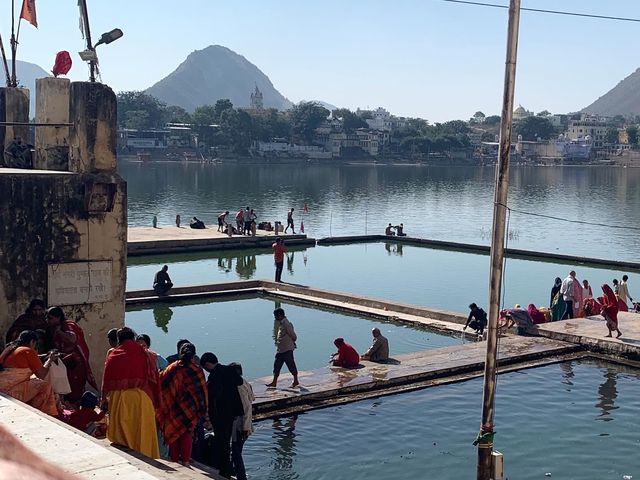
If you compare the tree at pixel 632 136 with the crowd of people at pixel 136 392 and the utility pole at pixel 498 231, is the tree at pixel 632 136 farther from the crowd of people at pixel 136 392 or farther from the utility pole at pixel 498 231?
the crowd of people at pixel 136 392

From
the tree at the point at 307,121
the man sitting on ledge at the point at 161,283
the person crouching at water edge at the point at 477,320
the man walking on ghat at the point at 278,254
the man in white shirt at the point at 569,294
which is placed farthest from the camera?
the tree at the point at 307,121

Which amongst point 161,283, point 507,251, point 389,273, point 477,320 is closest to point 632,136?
point 507,251

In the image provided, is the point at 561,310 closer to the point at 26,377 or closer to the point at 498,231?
the point at 498,231

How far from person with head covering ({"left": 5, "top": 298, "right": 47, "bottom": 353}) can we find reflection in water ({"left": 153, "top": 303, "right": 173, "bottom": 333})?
10.2 m

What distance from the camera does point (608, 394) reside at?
1391 centimetres

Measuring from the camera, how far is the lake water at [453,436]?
10227mm

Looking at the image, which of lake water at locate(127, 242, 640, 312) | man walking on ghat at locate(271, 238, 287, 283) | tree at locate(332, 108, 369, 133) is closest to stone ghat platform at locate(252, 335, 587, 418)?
lake water at locate(127, 242, 640, 312)

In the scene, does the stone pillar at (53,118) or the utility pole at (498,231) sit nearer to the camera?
the utility pole at (498,231)

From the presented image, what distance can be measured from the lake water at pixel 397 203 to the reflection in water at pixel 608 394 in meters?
24.9

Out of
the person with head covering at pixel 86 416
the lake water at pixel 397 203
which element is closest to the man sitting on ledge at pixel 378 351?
the person with head covering at pixel 86 416

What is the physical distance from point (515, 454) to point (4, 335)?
20.6 feet

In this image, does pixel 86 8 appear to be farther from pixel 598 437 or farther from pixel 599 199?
pixel 599 199

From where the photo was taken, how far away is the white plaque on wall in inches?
406

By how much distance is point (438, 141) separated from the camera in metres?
169
